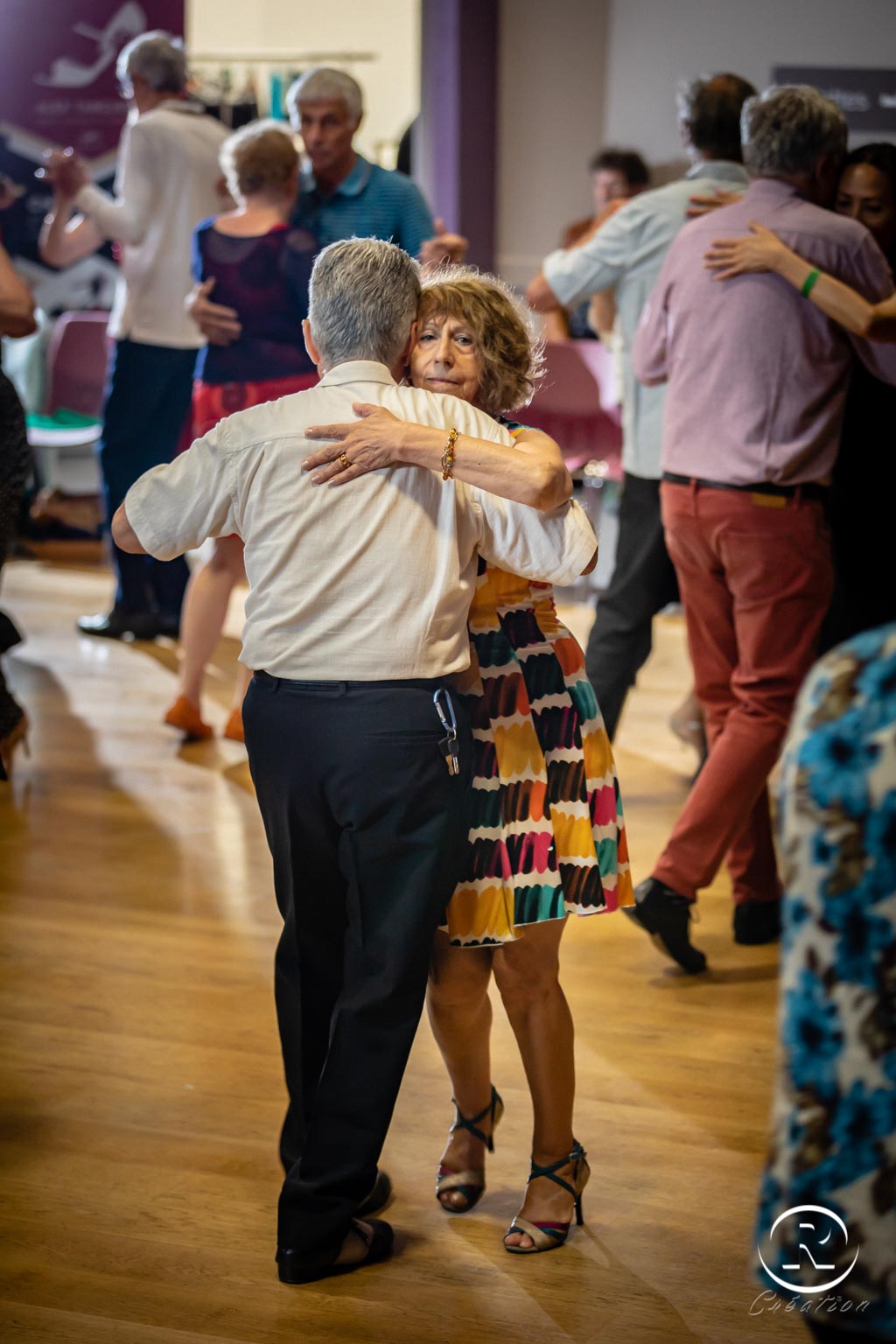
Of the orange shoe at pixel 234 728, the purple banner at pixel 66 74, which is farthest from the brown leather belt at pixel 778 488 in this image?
the purple banner at pixel 66 74

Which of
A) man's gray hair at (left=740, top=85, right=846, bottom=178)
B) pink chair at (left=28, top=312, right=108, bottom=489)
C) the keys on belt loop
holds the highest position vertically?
man's gray hair at (left=740, top=85, right=846, bottom=178)

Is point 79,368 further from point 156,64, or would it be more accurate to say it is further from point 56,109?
point 156,64

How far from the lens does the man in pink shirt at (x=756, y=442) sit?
3049mm

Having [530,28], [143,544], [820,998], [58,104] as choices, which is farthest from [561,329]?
[820,998]

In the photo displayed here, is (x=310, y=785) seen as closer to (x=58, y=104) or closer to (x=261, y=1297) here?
(x=261, y=1297)

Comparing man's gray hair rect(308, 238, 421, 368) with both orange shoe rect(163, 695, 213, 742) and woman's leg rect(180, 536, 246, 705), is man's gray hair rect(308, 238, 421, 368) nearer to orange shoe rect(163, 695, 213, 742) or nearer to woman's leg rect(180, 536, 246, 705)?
woman's leg rect(180, 536, 246, 705)

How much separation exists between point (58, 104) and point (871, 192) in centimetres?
660

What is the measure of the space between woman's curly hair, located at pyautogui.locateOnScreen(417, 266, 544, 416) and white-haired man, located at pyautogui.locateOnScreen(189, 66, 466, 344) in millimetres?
2033

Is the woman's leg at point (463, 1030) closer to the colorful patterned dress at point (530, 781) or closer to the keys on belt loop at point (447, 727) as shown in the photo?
the colorful patterned dress at point (530, 781)

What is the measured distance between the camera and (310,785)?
2.00 metres

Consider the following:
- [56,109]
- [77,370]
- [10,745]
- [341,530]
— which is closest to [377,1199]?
[341,530]

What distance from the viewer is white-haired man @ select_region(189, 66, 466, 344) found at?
4184 mm

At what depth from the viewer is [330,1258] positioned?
2.17m

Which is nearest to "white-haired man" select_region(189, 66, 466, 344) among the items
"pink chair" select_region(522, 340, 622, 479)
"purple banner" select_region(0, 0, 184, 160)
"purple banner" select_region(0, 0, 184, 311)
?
"pink chair" select_region(522, 340, 622, 479)
